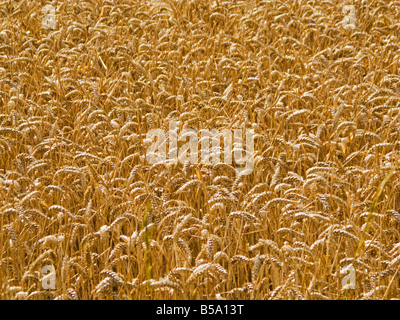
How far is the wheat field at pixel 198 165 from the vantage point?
245 centimetres

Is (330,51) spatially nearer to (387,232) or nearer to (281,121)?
(281,121)

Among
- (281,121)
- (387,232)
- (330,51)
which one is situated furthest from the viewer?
(330,51)

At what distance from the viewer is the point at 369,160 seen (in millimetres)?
3289

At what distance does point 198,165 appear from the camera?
320 centimetres

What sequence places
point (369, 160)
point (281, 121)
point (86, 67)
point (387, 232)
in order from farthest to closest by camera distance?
point (86, 67) → point (281, 121) → point (369, 160) → point (387, 232)

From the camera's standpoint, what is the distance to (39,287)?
2.35 m

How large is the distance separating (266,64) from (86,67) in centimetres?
112

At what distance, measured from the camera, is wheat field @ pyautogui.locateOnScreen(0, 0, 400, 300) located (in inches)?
96.3

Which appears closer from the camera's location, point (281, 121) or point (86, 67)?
point (281, 121)
